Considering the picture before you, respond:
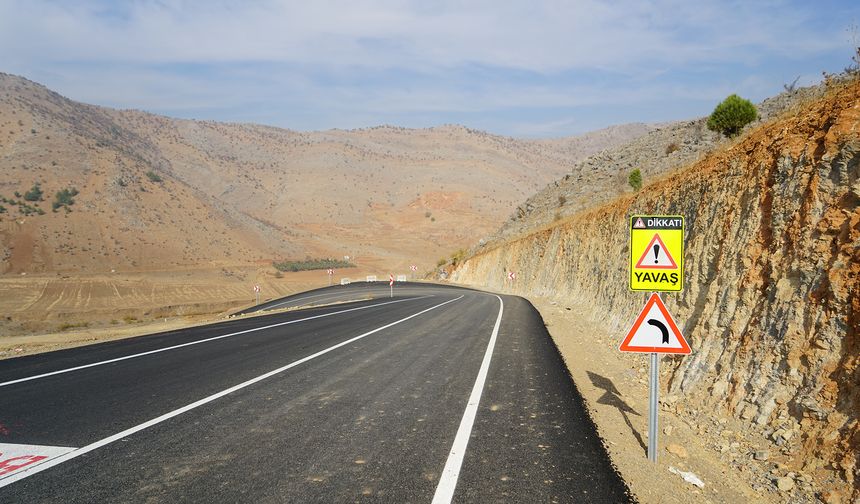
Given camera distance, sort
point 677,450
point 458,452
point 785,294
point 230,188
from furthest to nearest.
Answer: point 230,188
point 785,294
point 677,450
point 458,452

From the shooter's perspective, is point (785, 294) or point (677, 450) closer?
point (677, 450)

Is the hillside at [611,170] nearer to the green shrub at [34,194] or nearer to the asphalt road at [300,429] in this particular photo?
the asphalt road at [300,429]

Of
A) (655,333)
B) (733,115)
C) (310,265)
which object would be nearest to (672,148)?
(733,115)

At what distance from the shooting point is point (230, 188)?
130 m

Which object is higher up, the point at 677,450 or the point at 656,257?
the point at 656,257

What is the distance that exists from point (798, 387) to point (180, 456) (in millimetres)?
6501

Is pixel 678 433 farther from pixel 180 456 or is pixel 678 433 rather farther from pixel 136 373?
pixel 136 373

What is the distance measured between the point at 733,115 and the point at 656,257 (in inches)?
1407

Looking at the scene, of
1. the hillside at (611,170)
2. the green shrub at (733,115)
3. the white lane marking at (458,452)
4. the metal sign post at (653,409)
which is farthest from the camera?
the hillside at (611,170)

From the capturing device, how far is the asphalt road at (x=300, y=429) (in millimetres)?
4461

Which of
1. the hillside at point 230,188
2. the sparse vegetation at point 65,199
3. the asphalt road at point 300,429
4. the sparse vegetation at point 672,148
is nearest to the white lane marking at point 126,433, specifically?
the asphalt road at point 300,429

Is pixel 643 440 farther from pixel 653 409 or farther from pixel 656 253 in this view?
pixel 656 253

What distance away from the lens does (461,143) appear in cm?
18125

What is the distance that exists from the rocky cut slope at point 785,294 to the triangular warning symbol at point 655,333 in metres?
1.43
